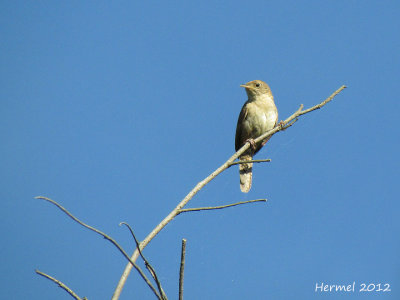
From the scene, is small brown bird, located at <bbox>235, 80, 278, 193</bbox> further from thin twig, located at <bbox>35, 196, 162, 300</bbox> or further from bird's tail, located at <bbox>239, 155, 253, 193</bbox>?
thin twig, located at <bbox>35, 196, 162, 300</bbox>

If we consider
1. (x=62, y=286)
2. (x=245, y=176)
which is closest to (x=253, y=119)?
(x=245, y=176)

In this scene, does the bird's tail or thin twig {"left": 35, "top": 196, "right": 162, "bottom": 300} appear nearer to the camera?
thin twig {"left": 35, "top": 196, "right": 162, "bottom": 300}

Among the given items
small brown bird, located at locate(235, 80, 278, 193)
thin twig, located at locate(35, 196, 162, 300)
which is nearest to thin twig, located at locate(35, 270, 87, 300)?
thin twig, located at locate(35, 196, 162, 300)

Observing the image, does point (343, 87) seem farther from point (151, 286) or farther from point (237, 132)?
point (237, 132)

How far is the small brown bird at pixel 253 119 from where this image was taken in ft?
24.6

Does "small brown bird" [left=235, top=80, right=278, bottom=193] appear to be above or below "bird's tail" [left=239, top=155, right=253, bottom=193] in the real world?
above

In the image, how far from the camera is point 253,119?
766 cm

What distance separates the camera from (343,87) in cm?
388

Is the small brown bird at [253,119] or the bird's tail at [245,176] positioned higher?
the small brown bird at [253,119]

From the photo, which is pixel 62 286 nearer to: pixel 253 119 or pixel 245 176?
pixel 245 176

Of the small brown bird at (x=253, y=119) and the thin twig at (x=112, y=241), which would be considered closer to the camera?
the thin twig at (x=112, y=241)

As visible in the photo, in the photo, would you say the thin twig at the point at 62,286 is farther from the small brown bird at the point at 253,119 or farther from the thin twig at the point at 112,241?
the small brown bird at the point at 253,119

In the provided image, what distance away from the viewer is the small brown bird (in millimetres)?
7492

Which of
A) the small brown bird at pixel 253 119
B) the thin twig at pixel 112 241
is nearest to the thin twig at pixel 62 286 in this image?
the thin twig at pixel 112 241
